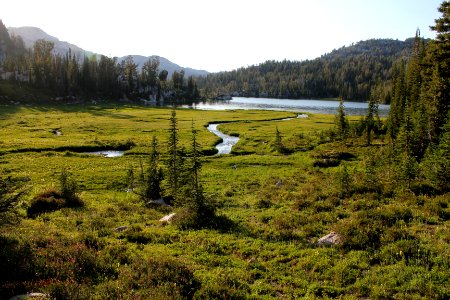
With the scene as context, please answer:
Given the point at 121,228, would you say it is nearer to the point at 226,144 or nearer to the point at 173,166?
the point at 173,166

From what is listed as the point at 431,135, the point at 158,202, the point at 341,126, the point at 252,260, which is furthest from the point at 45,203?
the point at 341,126

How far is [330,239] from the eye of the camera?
57.3 ft

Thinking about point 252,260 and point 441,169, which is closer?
point 252,260

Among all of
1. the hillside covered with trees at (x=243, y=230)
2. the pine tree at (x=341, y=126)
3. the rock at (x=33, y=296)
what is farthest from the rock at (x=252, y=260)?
the pine tree at (x=341, y=126)

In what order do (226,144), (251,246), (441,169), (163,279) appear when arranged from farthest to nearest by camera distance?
(226,144)
(441,169)
(251,246)
(163,279)

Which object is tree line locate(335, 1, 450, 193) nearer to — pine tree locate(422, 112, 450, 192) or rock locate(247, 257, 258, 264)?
pine tree locate(422, 112, 450, 192)

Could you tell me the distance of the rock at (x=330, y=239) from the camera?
1705 cm

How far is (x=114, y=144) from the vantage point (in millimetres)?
61906

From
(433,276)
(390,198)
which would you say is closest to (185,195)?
(390,198)

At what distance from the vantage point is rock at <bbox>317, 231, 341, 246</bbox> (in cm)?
1705

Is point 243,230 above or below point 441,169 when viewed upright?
below

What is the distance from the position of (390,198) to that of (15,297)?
22.8 m

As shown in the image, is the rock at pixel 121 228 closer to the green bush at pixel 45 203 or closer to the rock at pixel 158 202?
the rock at pixel 158 202

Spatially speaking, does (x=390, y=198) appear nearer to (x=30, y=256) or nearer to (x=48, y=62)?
(x=30, y=256)
